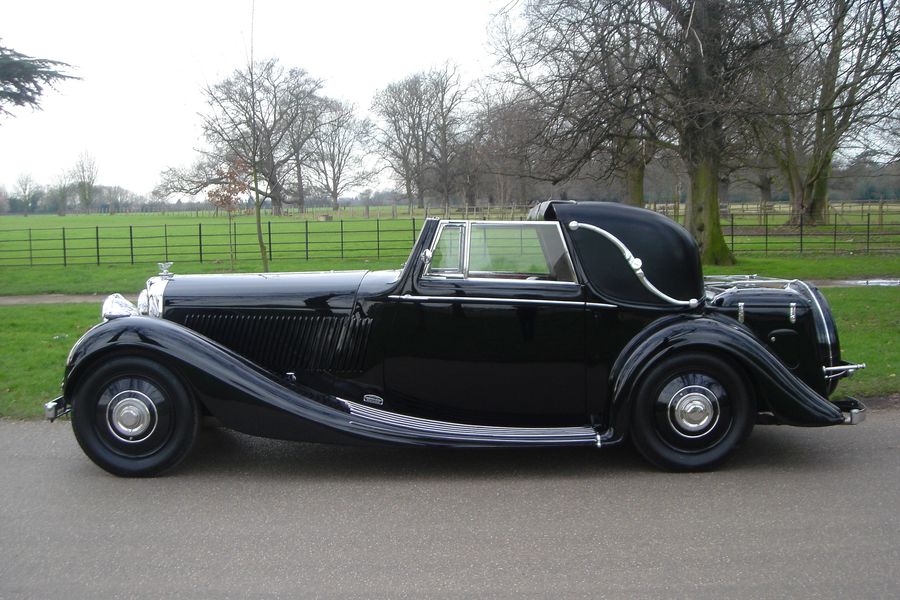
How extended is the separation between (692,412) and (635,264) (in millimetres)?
1011

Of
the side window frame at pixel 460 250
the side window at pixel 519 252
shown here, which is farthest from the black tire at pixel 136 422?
the side window at pixel 519 252

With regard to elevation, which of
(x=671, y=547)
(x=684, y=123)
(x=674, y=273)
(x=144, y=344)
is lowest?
(x=671, y=547)

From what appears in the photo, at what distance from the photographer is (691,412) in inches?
200

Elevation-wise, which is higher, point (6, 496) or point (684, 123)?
point (684, 123)

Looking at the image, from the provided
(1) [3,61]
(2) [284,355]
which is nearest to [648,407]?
(2) [284,355]

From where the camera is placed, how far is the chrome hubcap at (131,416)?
16.5 feet

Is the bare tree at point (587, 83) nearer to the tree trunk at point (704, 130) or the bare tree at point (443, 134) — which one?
the tree trunk at point (704, 130)

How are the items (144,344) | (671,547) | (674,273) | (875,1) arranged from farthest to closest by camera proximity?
(875,1) → (674,273) → (144,344) → (671,547)

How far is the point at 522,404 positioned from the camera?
527cm

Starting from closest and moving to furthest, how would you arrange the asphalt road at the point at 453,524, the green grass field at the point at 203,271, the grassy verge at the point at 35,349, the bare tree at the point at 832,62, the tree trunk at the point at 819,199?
the asphalt road at the point at 453,524 < the grassy verge at the point at 35,349 < the green grass field at the point at 203,271 < the bare tree at the point at 832,62 < the tree trunk at the point at 819,199

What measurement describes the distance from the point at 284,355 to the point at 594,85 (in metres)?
13.8

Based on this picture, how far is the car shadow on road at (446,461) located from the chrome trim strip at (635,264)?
1.09 m

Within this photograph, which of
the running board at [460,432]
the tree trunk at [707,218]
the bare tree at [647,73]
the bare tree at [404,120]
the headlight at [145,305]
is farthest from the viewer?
the bare tree at [404,120]

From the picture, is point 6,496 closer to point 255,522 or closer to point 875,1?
point 255,522
